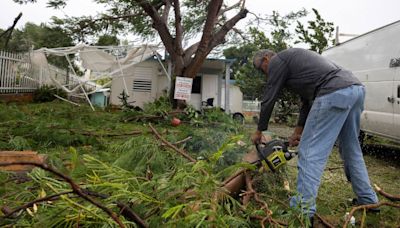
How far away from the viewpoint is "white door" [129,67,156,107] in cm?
1563

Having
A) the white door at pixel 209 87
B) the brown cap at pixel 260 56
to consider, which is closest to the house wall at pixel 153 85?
the white door at pixel 209 87

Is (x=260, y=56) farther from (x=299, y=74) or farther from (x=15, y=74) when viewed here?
(x=15, y=74)

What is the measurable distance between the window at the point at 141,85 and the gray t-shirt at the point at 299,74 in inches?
512

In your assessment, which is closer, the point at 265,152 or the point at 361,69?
the point at 265,152

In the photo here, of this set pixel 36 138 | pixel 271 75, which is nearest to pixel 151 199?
pixel 271 75

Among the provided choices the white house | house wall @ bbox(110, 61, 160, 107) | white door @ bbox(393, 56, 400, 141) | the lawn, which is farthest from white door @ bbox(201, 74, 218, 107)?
white door @ bbox(393, 56, 400, 141)

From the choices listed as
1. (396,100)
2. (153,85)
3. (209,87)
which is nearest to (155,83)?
(153,85)

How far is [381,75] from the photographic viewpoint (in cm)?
555

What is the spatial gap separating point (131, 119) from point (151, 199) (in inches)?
265

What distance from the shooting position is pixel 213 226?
154 centimetres

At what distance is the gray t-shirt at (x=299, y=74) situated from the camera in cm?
296

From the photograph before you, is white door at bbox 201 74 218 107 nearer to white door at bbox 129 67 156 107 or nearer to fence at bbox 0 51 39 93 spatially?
white door at bbox 129 67 156 107

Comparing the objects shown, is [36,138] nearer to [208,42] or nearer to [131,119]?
[131,119]

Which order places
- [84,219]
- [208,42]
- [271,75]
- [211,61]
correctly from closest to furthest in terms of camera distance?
[84,219]
[271,75]
[208,42]
[211,61]
